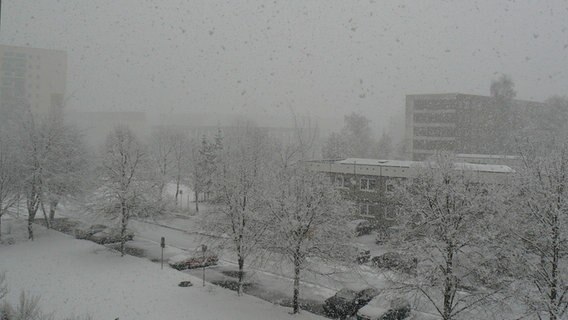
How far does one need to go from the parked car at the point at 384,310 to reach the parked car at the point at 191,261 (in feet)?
29.7

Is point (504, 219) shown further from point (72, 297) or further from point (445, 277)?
point (72, 297)

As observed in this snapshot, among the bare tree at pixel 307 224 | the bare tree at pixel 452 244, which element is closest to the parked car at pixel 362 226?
the bare tree at pixel 307 224

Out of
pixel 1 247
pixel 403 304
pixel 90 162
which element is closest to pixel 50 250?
pixel 1 247

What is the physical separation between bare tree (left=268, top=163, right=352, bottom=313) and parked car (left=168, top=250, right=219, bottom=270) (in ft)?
20.1

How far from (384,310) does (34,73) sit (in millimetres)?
86919

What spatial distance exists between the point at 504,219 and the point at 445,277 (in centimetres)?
283

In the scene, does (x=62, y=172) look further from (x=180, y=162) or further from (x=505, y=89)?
(x=505, y=89)

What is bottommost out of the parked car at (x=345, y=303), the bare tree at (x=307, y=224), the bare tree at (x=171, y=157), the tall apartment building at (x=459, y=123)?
the parked car at (x=345, y=303)

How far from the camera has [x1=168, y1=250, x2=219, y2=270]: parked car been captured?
21531 millimetres

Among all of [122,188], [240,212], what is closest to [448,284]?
[240,212]

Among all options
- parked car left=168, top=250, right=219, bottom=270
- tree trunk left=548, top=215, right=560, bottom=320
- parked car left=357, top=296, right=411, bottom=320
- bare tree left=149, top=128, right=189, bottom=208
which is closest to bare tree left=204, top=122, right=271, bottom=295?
parked car left=168, top=250, right=219, bottom=270

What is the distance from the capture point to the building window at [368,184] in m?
31.5

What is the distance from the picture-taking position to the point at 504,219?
13586 millimetres

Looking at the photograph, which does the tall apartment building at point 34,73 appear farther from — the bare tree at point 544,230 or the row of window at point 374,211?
the bare tree at point 544,230
